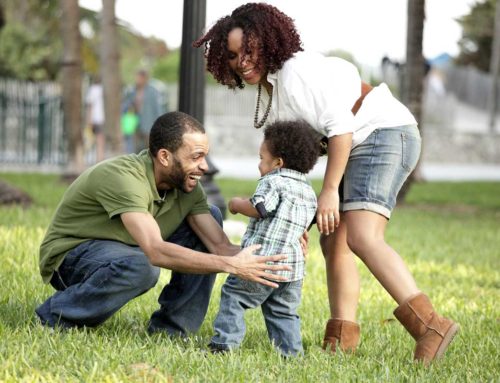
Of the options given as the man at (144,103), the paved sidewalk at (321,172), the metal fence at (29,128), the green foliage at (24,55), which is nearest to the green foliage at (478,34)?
the paved sidewalk at (321,172)

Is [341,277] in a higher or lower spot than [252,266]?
lower

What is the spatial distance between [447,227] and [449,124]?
20.9m

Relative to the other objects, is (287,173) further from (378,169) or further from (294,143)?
(378,169)

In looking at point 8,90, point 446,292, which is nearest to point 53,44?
point 8,90

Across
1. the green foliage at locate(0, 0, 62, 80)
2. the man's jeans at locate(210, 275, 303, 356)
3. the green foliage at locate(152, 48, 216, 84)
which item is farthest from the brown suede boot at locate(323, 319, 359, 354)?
the green foliage at locate(152, 48, 216, 84)

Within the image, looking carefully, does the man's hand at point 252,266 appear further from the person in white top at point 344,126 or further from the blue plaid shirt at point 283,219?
the person in white top at point 344,126

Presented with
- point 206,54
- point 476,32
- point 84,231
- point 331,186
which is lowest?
point 84,231

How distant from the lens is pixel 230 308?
14.5 feet

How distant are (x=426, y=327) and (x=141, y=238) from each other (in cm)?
132

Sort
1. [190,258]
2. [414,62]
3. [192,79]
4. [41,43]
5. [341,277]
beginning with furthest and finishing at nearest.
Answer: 1. [41,43]
2. [414,62]
3. [192,79]
4. [341,277]
5. [190,258]

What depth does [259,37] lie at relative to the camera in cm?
443

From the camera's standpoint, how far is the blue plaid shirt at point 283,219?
4.37m

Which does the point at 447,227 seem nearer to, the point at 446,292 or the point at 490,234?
the point at 490,234

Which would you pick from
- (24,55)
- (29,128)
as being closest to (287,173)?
(29,128)
